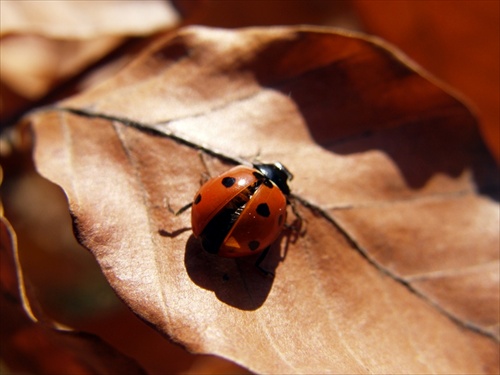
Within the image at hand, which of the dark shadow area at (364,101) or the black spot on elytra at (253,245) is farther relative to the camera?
the dark shadow area at (364,101)

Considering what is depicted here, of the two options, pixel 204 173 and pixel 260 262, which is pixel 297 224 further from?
pixel 204 173

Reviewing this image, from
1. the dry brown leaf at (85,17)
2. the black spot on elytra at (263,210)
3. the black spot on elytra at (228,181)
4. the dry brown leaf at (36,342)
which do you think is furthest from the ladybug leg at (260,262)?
the dry brown leaf at (85,17)

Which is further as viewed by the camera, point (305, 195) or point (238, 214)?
point (305, 195)

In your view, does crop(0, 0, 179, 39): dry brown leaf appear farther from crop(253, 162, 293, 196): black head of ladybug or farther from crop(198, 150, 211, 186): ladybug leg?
crop(253, 162, 293, 196): black head of ladybug

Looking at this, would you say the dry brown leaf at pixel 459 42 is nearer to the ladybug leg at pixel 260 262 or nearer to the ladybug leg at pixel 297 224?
the ladybug leg at pixel 297 224

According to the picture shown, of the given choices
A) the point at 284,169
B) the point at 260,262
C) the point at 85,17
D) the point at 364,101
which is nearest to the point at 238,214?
the point at 260,262

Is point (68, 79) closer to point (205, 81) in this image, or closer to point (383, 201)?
point (205, 81)
